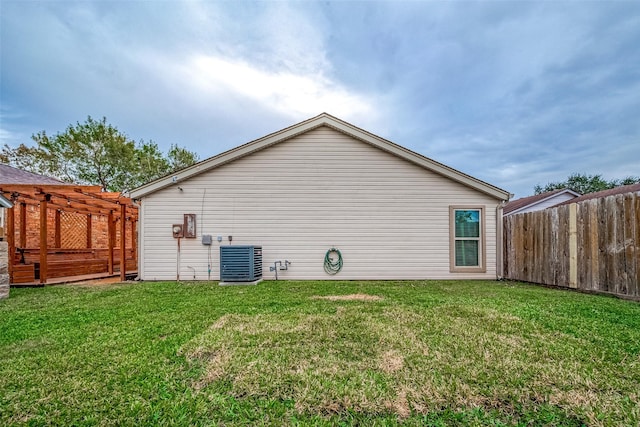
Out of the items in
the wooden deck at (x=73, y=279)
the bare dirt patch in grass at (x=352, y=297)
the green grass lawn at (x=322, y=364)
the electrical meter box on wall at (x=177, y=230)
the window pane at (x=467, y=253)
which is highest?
the electrical meter box on wall at (x=177, y=230)

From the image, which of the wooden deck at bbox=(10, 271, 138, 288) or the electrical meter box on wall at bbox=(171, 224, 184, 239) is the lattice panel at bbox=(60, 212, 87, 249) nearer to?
the wooden deck at bbox=(10, 271, 138, 288)

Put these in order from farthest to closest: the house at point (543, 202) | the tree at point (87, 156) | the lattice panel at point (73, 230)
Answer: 1. the tree at point (87, 156)
2. the house at point (543, 202)
3. the lattice panel at point (73, 230)

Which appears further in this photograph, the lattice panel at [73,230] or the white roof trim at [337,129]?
the lattice panel at [73,230]

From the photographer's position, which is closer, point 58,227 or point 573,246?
point 573,246

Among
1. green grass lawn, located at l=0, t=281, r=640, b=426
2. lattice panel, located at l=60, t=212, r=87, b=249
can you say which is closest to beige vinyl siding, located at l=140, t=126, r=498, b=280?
green grass lawn, located at l=0, t=281, r=640, b=426

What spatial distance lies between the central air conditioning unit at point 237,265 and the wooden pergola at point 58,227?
10.6ft

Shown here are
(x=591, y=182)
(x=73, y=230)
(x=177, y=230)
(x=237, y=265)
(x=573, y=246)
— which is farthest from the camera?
(x=591, y=182)

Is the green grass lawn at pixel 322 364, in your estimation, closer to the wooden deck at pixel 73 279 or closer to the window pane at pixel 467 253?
the window pane at pixel 467 253

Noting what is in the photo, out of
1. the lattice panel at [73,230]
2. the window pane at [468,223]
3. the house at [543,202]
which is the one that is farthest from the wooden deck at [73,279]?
the house at [543,202]

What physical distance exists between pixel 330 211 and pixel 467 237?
3737 mm

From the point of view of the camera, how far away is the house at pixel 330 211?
7770 mm

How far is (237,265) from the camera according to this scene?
7.26 meters

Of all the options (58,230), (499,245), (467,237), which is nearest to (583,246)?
(499,245)

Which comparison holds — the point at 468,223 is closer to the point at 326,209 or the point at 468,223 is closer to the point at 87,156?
the point at 326,209
